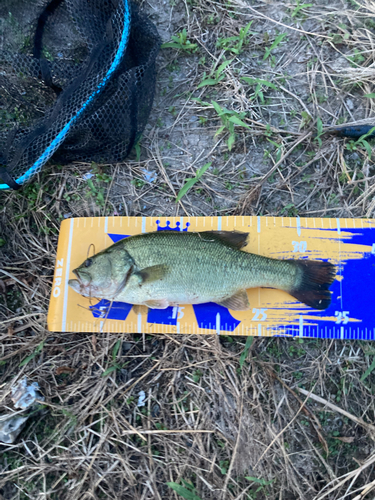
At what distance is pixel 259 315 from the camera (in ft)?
11.5

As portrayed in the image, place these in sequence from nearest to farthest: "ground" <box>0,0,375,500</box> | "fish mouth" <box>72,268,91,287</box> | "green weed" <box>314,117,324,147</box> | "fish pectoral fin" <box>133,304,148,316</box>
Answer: "ground" <box>0,0,375,500</box> → "fish mouth" <box>72,268,91,287</box> → "fish pectoral fin" <box>133,304,148,316</box> → "green weed" <box>314,117,324,147</box>

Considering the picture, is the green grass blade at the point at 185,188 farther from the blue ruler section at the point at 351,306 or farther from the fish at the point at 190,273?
the blue ruler section at the point at 351,306

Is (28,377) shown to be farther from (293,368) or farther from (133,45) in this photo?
(133,45)

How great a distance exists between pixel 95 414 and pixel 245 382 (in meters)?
1.65

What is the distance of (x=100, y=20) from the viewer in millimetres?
3609

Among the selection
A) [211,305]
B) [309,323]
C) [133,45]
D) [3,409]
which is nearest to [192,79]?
[133,45]

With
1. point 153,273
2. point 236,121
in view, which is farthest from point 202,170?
point 153,273

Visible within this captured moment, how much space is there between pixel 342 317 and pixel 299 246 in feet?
2.97

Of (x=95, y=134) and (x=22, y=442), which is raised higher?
(x=95, y=134)

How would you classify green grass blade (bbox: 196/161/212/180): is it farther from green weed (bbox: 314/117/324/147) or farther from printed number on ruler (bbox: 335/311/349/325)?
printed number on ruler (bbox: 335/311/349/325)

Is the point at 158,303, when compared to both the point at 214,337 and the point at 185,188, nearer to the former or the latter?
the point at 214,337

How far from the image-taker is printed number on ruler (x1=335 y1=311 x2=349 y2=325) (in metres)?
3.45

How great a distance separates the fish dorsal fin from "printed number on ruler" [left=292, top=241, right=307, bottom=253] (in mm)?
601

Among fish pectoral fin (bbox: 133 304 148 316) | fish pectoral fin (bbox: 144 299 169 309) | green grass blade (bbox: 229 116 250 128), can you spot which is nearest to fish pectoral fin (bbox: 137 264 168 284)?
fish pectoral fin (bbox: 144 299 169 309)
